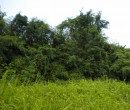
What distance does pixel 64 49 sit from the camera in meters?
13.3

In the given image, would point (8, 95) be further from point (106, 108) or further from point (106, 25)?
point (106, 25)

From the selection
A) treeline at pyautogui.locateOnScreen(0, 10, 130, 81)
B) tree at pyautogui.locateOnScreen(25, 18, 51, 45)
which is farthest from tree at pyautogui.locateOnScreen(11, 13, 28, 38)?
tree at pyautogui.locateOnScreen(25, 18, 51, 45)

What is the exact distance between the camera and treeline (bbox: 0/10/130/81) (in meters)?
11.8

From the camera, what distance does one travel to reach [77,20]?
14.1 meters

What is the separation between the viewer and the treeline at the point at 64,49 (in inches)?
464

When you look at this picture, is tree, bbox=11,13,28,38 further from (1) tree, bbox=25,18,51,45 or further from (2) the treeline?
(1) tree, bbox=25,18,51,45

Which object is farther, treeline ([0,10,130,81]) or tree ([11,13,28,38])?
tree ([11,13,28,38])

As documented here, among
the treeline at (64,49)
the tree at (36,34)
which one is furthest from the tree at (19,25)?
the tree at (36,34)

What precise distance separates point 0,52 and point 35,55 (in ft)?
5.43

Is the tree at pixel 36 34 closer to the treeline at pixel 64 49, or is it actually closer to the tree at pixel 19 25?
the treeline at pixel 64 49

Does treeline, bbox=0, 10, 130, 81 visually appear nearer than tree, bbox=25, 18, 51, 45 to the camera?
Yes

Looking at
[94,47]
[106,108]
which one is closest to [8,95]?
[106,108]

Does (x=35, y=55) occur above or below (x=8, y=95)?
above

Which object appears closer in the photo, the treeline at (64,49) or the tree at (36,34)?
the treeline at (64,49)
